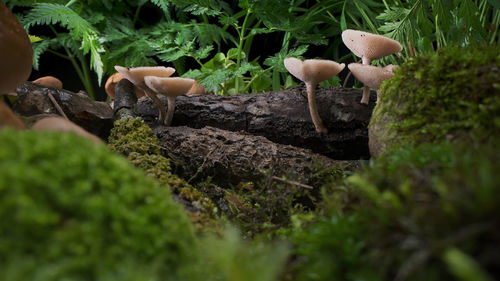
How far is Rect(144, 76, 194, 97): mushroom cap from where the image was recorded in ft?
7.78

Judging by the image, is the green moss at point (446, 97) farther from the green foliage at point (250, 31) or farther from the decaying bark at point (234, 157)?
the green foliage at point (250, 31)

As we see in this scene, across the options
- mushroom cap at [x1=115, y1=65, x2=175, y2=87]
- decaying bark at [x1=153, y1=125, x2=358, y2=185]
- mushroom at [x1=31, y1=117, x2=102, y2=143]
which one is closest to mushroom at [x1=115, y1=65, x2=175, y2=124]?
mushroom cap at [x1=115, y1=65, x2=175, y2=87]

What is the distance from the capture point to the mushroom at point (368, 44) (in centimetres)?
217

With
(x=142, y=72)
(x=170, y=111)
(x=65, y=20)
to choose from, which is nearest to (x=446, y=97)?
(x=170, y=111)

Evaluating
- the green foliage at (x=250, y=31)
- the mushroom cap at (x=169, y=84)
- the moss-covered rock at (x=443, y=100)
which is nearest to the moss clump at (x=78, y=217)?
the moss-covered rock at (x=443, y=100)

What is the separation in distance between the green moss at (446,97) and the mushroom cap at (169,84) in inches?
53.2

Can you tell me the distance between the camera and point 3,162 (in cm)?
79

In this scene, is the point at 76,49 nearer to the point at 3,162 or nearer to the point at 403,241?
the point at 3,162

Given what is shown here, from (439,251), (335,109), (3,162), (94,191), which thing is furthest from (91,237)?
(335,109)

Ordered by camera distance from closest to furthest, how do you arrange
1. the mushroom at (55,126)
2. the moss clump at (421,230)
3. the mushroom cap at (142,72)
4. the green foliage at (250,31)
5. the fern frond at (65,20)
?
the moss clump at (421,230), the mushroom at (55,126), the mushroom cap at (142,72), the green foliage at (250,31), the fern frond at (65,20)

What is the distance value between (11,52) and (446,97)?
1.90 meters

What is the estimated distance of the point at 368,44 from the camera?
7.34 ft

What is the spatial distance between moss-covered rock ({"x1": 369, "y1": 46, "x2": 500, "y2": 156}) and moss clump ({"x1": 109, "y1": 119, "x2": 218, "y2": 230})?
3.09 feet

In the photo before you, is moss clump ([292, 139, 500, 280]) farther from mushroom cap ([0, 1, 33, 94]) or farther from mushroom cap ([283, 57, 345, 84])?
mushroom cap ([0, 1, 33, 94])
